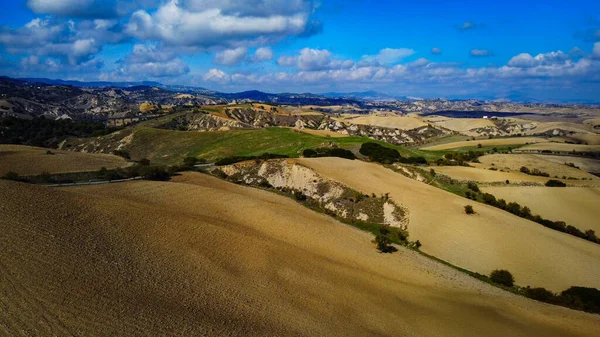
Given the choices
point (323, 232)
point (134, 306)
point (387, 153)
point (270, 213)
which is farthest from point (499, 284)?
point (387, 153)

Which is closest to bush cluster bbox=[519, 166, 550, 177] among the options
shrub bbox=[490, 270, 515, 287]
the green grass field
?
the green grass field

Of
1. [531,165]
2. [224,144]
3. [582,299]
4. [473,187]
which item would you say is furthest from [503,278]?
[224,144]

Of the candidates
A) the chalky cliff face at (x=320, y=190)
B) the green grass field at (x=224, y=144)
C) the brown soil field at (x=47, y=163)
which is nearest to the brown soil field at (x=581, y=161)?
the green grass field at (x=224, y=144)

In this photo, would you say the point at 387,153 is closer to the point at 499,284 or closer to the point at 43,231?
the point at 499,284

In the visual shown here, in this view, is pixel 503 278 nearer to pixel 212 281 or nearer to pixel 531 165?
pixel 212 281

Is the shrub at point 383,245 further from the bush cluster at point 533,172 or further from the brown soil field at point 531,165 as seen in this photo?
the brown soil field at point 531,165

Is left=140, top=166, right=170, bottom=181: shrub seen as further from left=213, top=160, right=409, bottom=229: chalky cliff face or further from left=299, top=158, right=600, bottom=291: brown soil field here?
left=299, top=158, right=600, bottom=291: brown soil field

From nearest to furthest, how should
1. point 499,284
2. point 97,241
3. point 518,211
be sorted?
point 97,241, point 499,284, point 518,211
